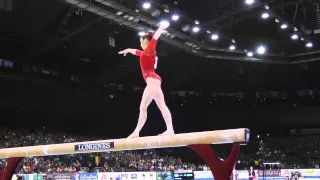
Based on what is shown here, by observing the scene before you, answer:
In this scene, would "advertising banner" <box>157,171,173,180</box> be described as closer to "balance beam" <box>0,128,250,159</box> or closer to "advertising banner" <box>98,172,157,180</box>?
"advertising banner" <box>98,172,157,180</box>

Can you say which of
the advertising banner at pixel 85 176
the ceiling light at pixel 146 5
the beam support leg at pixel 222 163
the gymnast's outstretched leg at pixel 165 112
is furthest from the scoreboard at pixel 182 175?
the beam support leg at pixel 222 163

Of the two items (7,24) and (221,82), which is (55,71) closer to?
(7,24)

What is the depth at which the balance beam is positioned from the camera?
178 inches

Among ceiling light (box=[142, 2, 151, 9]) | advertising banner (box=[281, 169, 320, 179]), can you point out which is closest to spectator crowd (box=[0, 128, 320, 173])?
advertising banner (box=[281, 169, 320, 179])

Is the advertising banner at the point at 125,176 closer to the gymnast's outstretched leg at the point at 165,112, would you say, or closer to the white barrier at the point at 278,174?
the white barrier at the point at 278,174

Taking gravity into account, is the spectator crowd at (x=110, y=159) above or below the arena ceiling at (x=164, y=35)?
below

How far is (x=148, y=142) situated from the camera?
5.16 m

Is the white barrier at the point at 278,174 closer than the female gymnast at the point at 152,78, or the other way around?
the female gymnast at the point at 152,78

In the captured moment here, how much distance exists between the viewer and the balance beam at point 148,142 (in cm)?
452

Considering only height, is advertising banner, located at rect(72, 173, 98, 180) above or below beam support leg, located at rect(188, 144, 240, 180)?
below

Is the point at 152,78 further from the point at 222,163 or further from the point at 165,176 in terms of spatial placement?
the point at 165,176

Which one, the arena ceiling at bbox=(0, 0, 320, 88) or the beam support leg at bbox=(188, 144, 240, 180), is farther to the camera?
the arena ceiling at bbox=(0, 0, 320, 88)

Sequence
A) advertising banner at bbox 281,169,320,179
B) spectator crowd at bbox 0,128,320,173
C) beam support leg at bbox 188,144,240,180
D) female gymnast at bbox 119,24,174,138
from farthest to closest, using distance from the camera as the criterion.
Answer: spectator crowd at bbox 0,128,320,173, advertising banner at bbox 281,169,320,179, female gymnast at bbox 119,24,174,138, beam support leg at bbox 188,144,240,180

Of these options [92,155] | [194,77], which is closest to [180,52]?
[194,77]
